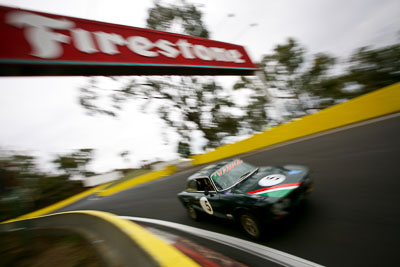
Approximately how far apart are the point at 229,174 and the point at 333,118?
19.3 feet

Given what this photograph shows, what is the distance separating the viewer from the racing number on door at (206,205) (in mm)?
4227

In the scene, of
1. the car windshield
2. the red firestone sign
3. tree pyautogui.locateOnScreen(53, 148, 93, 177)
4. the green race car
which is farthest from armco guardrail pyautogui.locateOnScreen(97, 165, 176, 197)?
tree pyautogui.locateOnScreen(53, 148, 93, 177)

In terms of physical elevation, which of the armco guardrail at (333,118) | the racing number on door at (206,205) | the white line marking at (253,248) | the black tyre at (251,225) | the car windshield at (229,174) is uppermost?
the armco guardrail at (333,118)

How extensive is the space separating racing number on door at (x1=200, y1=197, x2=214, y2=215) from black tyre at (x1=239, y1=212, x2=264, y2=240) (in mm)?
780

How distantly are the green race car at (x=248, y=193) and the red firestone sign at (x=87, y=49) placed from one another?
438 cm

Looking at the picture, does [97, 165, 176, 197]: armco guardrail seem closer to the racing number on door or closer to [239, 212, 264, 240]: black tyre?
the racing number on door

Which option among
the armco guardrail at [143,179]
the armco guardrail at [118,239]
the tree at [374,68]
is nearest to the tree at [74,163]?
the armco guardrail at [143,179]

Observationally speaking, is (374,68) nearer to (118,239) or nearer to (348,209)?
(348,209)

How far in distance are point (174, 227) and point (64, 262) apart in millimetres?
2338

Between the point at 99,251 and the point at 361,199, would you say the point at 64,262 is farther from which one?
the point at 361,199

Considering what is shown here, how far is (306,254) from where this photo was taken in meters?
2.84

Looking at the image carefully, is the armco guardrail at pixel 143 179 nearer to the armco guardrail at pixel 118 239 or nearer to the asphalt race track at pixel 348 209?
the asphalt race track at pixel 348 209

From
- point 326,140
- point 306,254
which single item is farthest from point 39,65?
point 326,140

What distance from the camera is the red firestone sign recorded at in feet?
16.2
